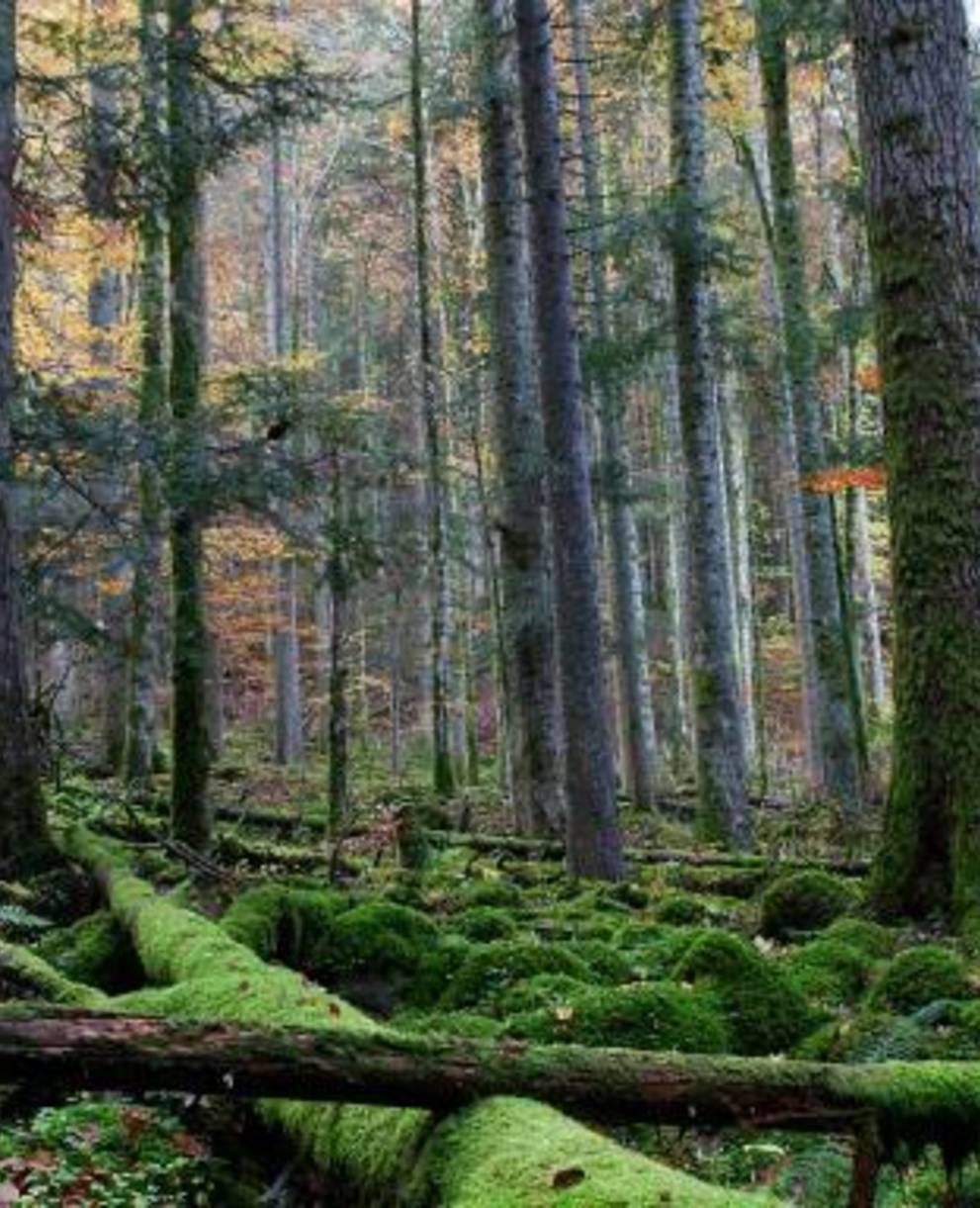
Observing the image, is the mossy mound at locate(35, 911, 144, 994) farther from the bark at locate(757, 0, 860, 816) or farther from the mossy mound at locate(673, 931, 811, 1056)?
the bark at locate(757, 0, 860, 816)

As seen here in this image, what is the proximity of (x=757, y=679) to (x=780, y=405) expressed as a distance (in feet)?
22.0

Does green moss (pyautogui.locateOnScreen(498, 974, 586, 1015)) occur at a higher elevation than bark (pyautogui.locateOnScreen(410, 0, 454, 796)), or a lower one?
lower

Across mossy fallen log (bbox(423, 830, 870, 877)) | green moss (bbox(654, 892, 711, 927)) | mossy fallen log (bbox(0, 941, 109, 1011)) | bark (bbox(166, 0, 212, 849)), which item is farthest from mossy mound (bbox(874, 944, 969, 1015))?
bark (bbox(166, 0, 212, 849))

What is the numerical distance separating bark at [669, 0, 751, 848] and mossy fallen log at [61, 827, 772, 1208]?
30.2ft

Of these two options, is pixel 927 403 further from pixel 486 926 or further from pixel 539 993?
pixel 539 993

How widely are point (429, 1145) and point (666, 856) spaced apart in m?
9.86

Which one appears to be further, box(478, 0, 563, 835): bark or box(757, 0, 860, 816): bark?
box(757, 0, 860, 816): bark

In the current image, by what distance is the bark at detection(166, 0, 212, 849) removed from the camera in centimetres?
1125

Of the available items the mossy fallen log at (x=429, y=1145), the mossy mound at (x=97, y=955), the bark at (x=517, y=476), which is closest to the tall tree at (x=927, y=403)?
the mossy fallen log at (x=429, y=1145)

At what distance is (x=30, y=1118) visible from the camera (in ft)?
15.5

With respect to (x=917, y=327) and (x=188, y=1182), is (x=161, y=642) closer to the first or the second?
(x=917, y=327)

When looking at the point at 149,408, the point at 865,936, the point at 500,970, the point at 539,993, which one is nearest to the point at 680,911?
the point at 865,936

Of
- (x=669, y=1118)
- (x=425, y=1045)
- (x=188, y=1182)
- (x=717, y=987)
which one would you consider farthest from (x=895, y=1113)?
(x=717, y=987)

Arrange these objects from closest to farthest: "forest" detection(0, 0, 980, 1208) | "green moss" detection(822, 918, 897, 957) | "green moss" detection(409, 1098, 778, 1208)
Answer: "green moss" detection(409, 1098, 778, 1208), "forest" detection(0, 0, 980, 1208), "green moss" detection(822, 918, 897, 957)
